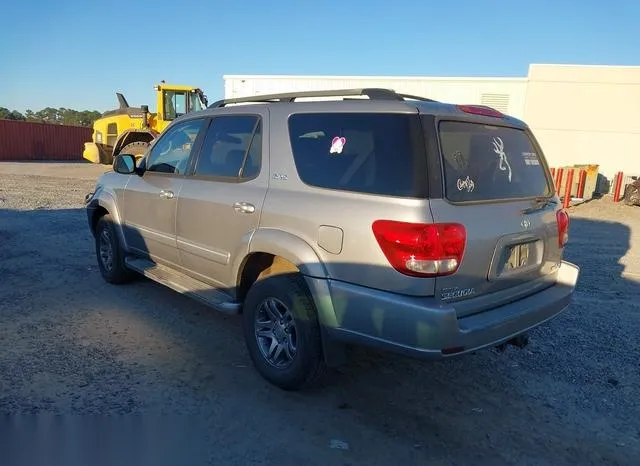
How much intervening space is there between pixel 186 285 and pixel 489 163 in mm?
2665

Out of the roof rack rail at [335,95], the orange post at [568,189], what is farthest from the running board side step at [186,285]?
the orange post at [568,189]

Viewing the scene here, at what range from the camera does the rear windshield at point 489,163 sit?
2.89 meters

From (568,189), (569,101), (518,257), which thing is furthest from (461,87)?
(518,257)

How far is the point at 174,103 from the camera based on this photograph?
1916 centimetres

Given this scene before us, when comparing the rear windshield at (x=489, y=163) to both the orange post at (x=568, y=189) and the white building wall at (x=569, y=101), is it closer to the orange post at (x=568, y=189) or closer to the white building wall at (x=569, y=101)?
the orange post at (x=568, y=189)

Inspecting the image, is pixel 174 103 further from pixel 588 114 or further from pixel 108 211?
pixel 588 114

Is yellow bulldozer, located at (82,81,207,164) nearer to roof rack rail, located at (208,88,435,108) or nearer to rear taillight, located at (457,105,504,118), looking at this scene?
roof rack rail, located at (208,88,435,108)

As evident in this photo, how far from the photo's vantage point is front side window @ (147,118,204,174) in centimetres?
→ 446

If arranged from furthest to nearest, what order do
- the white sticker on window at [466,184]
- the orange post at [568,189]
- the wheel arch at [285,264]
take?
1. the orange post at [568,189]
2. the wheel arch at [285,264]
3. the white sticker on window at [466,184]

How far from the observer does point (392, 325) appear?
274 cm

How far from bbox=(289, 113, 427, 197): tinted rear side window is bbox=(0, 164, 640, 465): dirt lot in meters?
1.48

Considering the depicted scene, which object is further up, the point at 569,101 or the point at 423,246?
the point at 569,101

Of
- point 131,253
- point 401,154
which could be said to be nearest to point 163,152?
point 131,253

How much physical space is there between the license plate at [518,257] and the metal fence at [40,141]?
32.7 m
